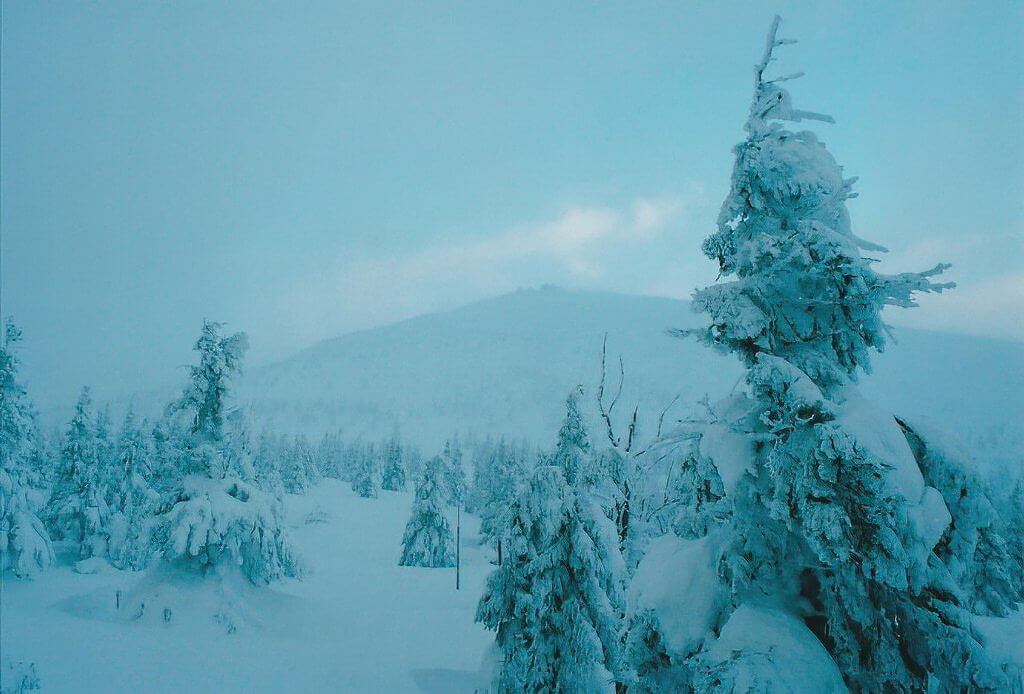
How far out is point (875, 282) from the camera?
5.84m

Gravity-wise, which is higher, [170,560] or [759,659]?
[759,659]

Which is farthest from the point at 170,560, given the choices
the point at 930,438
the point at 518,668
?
the point at 930,438

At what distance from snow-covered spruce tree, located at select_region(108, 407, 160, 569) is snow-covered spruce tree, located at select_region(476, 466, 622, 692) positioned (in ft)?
122

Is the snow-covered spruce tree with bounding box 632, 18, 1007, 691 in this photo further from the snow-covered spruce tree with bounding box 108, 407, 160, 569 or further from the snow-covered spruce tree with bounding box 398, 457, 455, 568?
the snow-covered spruce tree with bounding box 398, 457, 455, 568

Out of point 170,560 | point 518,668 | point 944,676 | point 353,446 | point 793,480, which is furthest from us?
point 353,446

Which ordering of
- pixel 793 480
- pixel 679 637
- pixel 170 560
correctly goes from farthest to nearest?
pixel 170 560 < pixel 679 637 < pixel 793 480

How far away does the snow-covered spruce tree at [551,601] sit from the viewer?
12914 mm

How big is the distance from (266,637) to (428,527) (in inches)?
1313

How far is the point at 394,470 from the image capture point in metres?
106

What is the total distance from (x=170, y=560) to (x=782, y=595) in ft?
68.1

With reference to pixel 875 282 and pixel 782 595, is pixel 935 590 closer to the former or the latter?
pixel 782 595

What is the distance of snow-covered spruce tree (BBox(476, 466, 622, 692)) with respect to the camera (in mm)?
12914

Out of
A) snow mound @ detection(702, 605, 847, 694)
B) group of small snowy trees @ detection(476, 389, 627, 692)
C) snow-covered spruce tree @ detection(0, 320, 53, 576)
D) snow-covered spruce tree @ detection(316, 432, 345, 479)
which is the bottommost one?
snow-covered spruce tree @ detection(316, 432, 345, 479)

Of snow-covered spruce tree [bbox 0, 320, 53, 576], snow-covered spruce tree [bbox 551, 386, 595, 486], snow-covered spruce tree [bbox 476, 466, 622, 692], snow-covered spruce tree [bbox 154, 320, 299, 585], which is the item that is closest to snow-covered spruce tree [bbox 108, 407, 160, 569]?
snow-covered spruce tree [bbox 154, 320, 299, 585]
